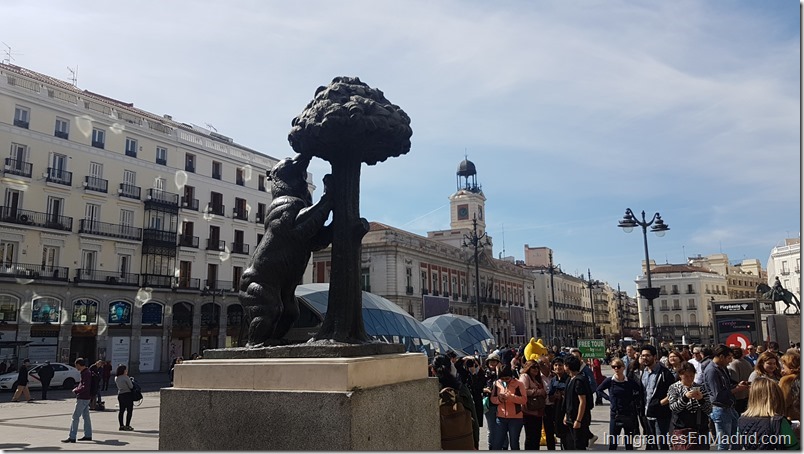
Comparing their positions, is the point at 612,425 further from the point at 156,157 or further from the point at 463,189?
the point at 463,189

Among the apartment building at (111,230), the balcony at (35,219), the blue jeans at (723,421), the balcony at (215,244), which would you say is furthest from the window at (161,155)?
the blue jeans at (723,421)

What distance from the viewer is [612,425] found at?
281 inches

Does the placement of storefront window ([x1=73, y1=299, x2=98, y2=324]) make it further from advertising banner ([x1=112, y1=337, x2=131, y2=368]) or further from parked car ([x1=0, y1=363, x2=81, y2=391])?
parked car ([x1=0, y1=363, x2=81, y2=391])

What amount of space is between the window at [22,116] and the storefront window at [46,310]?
8.40 meters

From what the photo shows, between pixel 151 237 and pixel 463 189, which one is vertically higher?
pixel 463 189

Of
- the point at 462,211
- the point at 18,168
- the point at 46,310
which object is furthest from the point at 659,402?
the point at 462,211

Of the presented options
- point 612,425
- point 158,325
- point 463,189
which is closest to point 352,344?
point 612,425

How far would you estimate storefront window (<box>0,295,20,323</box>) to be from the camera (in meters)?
27.6

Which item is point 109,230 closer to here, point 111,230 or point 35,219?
point 111,230

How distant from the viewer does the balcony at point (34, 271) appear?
1112 inches

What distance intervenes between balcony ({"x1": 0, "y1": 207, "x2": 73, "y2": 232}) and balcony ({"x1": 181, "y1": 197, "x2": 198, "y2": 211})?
6895 mm

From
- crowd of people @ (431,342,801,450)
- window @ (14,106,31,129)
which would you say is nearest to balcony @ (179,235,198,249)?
window @ (14,106,31,129)

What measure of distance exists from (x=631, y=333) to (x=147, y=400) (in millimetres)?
82018

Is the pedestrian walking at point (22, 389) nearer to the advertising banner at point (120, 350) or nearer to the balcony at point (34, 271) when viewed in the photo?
the balcony at point (34, 271)
